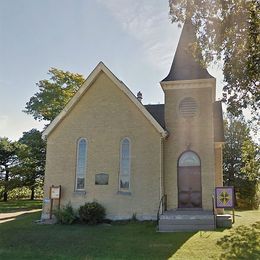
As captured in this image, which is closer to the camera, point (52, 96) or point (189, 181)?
point (189, 181)

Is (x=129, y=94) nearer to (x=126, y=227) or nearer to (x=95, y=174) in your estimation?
(x=95, y=174)

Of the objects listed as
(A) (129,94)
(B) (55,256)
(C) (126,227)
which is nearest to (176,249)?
(B) (55,256)

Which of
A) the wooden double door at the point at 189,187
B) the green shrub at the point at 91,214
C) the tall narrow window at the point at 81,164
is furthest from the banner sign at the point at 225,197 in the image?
the tall narrow window at the point at 81,164

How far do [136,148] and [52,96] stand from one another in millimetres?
16678

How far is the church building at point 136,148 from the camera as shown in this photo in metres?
17.1

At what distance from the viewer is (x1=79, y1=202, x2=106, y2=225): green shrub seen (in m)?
16.4

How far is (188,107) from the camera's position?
1862 cm

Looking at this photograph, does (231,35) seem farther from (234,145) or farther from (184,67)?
(234,145)

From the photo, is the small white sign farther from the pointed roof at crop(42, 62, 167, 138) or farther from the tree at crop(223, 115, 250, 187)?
the tree at crop(223, 115, 250, 187)

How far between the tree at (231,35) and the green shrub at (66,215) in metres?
10.2

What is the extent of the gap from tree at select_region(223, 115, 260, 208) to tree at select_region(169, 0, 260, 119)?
13981mm

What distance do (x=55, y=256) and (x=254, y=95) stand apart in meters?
11.4

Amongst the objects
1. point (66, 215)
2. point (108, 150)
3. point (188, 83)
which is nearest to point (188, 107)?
point (188, 83)

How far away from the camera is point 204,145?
17828 mm
